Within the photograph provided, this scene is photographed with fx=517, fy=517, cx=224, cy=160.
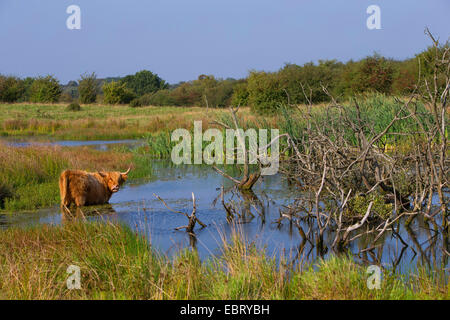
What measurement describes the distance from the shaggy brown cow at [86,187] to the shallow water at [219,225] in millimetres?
236

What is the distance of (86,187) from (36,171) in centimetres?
300

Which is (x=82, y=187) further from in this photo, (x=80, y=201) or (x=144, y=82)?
(x=144, y=82)

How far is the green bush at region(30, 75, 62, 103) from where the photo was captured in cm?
5375

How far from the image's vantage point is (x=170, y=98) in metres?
65.1

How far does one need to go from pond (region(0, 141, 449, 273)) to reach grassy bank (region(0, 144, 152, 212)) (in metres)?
0.62

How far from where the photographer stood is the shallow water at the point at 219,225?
21.7ft

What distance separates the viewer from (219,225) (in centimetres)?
816

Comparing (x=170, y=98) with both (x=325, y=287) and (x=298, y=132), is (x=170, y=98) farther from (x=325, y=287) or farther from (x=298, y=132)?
(x=325, y=287)

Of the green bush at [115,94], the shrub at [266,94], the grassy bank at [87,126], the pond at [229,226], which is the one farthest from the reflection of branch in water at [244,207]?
the green bush at [115,94]

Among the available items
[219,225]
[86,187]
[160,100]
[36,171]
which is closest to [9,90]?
[160,100]

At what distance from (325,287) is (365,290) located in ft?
1.15

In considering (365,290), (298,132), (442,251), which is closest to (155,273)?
(365,290)

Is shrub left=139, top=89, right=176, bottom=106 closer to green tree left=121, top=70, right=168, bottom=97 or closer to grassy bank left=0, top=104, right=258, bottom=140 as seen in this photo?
Result: green tree left=121, top=70, right=168, bottom=97

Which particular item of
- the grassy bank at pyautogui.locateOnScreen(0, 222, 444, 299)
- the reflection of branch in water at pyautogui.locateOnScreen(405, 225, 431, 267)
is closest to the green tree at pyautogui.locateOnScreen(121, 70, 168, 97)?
the reflection of branch in water at pyautogui.locateOnScreen(405, 225, 431, 267)
